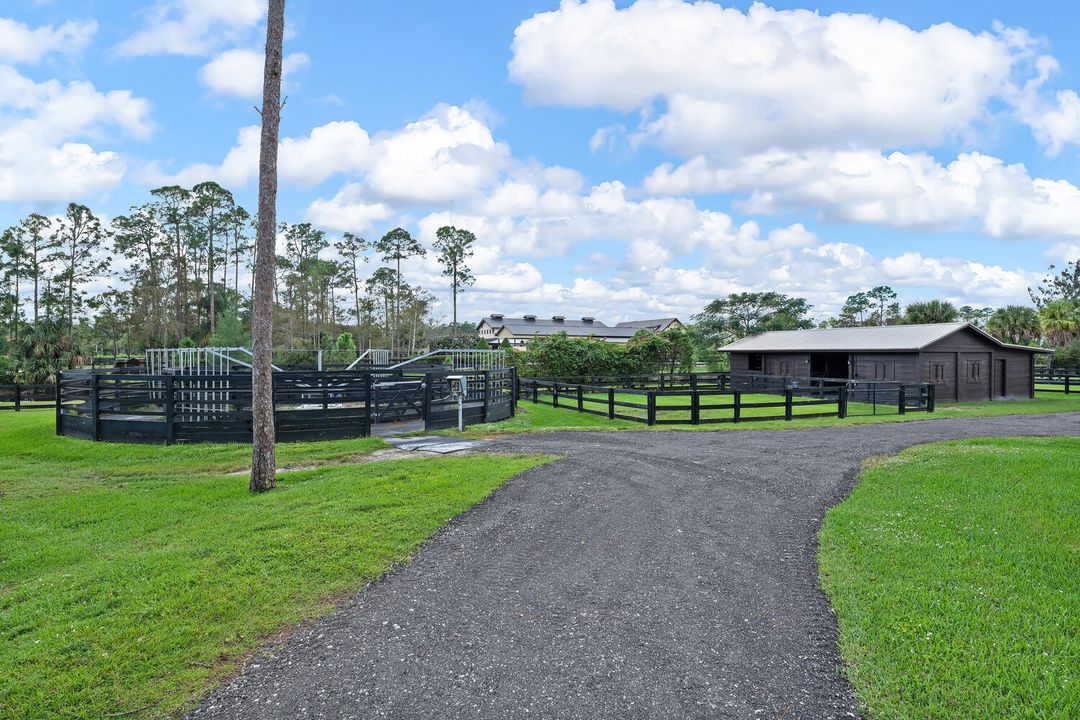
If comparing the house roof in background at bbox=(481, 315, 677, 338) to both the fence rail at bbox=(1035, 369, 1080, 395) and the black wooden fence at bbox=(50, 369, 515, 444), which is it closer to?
the fence rail at bbox=(1035, 369, 1080, 395)

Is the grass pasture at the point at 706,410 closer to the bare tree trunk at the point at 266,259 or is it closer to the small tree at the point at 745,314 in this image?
the bare tree trunk at the point at 266,259

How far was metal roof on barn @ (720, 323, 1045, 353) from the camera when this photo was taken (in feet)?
84.3

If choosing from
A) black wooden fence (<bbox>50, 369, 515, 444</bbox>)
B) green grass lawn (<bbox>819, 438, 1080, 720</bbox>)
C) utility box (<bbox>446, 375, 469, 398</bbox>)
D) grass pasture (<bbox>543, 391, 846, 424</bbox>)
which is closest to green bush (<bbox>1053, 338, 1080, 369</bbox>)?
grass pasture (<bbox>543, 391, 846, 424</bbox>)

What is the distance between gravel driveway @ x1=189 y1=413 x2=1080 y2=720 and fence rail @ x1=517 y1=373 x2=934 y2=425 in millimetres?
8702

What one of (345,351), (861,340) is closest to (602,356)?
(861,340)

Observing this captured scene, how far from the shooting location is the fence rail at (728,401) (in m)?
16.2

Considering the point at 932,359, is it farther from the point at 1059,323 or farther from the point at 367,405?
the point at 367,405

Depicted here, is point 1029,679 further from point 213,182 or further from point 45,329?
point 213,182

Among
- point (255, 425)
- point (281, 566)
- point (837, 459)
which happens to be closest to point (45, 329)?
point (255, 425)

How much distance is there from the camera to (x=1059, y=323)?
Answer: 38.3 meters

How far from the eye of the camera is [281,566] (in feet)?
16.7

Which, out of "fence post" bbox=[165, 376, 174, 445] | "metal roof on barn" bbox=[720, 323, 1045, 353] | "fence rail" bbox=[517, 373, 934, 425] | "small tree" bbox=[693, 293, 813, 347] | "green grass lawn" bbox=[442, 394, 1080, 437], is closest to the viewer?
"fence post" bbox=[165, 376, 174, 445]

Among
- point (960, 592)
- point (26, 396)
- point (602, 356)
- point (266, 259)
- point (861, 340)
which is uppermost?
point (266, 259)

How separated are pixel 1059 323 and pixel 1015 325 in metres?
2.58
